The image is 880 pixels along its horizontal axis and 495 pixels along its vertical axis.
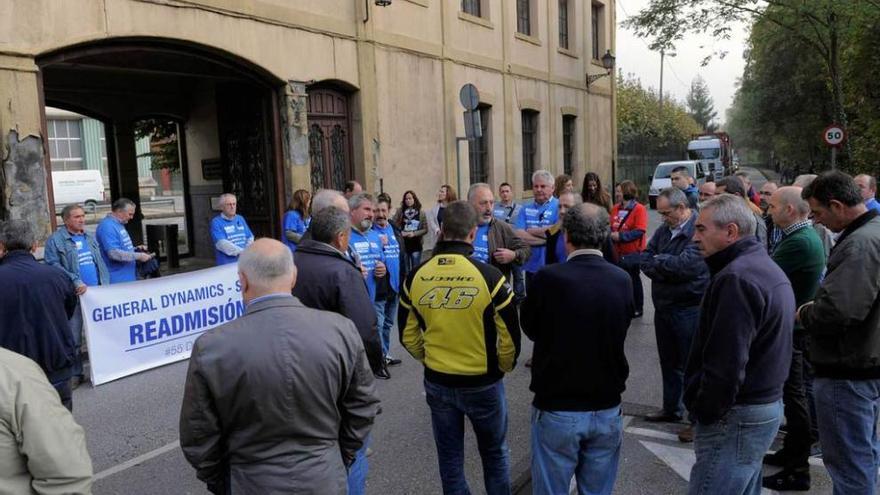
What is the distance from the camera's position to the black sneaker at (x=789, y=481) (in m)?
4.08

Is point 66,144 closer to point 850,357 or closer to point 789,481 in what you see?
point 789,481

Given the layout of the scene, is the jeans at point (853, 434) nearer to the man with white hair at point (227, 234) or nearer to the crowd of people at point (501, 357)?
the crowd of people at point (501, 357)

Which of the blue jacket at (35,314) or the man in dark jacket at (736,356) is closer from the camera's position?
the man in dark jacket at (736,356)

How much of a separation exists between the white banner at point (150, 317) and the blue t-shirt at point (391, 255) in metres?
2.03

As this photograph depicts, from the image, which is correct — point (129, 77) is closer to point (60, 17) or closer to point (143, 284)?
point (60, 17)

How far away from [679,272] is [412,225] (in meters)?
5.85

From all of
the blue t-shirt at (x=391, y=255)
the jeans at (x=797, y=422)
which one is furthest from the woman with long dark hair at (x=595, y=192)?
the jeans at (x=797, y=422)

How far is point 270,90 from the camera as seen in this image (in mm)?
11031

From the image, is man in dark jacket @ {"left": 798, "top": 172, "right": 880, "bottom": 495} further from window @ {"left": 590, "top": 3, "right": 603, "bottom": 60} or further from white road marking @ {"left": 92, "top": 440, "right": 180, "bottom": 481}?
window @ {"left": 590, "top": 3, "right": 603, "bottom": 60}

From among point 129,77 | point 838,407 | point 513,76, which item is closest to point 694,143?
point 513,76

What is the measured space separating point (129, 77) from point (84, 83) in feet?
2.72

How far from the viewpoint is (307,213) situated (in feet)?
28.3

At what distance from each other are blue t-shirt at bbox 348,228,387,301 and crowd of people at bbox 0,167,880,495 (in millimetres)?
1912

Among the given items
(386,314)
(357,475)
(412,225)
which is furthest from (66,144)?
(357,475)
